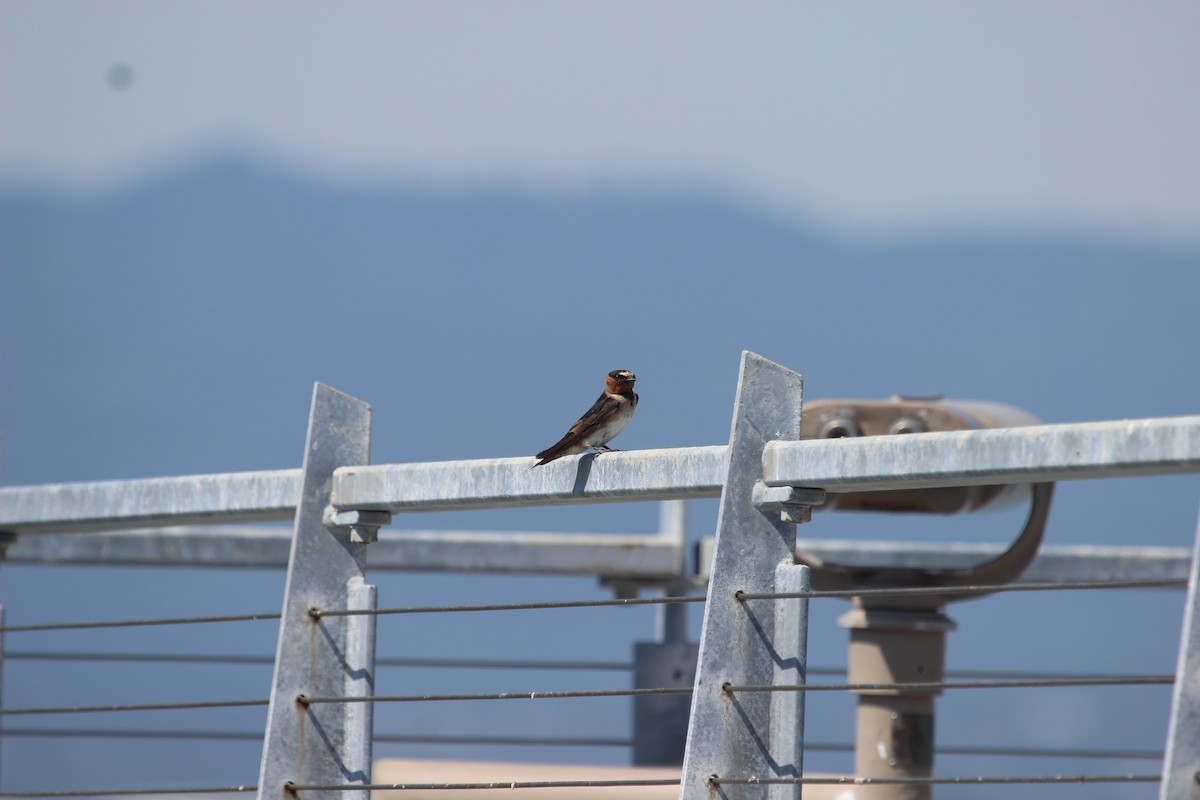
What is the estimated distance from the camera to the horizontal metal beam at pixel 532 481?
2.95 metres

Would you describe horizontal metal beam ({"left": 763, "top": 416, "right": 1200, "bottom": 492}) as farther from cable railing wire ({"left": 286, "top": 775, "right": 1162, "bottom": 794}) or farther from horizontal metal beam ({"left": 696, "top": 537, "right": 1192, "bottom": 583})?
horizontal metal beam ({"left": 696, "top": 537, "right": 1192, "bottom": 583})

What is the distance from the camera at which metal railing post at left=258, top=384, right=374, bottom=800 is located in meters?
3.29

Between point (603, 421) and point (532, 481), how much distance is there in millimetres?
362

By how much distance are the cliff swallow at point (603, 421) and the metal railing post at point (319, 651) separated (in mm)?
498

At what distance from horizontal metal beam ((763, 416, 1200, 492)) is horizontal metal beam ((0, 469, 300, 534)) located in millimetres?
1241

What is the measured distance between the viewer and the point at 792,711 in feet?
9.16

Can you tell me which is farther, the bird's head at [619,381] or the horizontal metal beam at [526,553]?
the horizontal metal beam at [526,553]

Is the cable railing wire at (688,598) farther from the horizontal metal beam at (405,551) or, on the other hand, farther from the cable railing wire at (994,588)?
the horizontal metal beam at (405,551)

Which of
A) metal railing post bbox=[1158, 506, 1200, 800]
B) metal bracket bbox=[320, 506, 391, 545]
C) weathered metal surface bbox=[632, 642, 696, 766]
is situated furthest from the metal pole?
metal railing post bbox=[1158, 506, 1200, 800]

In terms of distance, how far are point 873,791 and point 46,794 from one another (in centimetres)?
230

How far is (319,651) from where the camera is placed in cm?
339

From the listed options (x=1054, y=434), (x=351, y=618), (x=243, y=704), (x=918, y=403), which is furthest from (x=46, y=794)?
(x=918, y=403)

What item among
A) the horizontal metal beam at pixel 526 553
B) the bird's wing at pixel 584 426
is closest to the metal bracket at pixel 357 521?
the bird's wing at pixel 584 426

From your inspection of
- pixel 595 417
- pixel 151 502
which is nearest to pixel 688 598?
pixel 595 417
